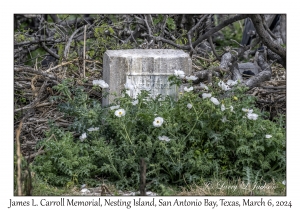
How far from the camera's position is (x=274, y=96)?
6.83 m

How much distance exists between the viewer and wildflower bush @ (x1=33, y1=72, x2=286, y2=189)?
507 centimetres

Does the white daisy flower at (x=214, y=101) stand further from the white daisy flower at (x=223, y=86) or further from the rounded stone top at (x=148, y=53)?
the rounded stone top at (x=148, y=53)

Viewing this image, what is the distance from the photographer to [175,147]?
5.03 m

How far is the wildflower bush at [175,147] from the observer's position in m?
5.07

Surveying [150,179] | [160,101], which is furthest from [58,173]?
[160,101]

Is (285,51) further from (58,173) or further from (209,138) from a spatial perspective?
(58,173)

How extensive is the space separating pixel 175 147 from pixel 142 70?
1209mm

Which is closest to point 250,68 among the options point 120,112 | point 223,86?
point 223,86

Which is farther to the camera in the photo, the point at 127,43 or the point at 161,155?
the point at 127,43

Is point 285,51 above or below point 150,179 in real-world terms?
above

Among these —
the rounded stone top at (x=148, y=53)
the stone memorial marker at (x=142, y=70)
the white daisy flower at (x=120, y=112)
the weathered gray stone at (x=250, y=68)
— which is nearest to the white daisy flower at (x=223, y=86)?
the stone memorial marker at (x=142, y=70)

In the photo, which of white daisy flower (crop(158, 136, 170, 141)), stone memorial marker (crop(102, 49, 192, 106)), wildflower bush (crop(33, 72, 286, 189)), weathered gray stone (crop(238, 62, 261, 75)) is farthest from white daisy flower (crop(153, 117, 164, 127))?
weathered gray stone (crop(238, 62, 261, 75))
